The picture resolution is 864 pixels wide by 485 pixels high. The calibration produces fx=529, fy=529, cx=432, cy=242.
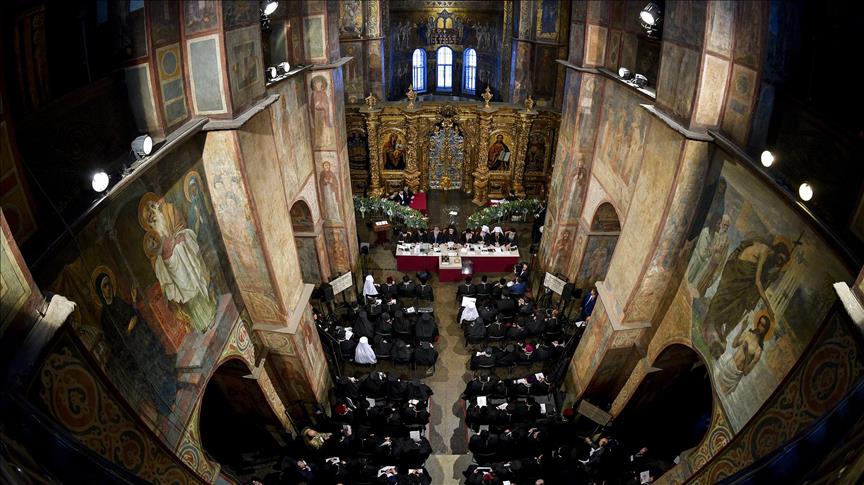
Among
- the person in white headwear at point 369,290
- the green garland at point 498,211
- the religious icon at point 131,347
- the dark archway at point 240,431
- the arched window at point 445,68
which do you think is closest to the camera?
the religious icon at point 131,347

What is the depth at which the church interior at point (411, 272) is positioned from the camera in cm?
528

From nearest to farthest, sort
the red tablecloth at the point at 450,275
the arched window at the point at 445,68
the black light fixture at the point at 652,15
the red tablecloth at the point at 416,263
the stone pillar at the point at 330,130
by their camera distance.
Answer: the black light fixture at the point at 652,15, the stone pillar at the point at 330,130, the red tablecloth at the point at 450,275, the red tablecloth at the point at 416,263, the arched window at the point at 445,68

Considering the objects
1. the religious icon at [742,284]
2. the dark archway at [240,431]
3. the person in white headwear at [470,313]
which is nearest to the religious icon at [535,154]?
the person in white headwear at [470,313]

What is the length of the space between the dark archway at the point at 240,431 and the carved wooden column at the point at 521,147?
14.7 metres

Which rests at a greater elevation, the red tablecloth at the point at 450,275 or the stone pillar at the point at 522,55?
the stone pillar at the point at 522,55

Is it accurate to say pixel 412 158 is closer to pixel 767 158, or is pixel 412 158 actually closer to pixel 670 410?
pixel 670 410

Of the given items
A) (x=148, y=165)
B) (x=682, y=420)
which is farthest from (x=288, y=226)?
(x=682, y=420)

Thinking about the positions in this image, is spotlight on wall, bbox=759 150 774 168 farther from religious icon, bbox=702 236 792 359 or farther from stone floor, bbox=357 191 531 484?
stone floor, bbox=357 191 531 484

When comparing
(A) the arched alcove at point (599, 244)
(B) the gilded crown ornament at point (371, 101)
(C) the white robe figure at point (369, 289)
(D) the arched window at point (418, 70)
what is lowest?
(C) the white robe figure at point (369, 289)

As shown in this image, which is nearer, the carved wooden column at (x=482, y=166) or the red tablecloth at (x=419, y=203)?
the red tablecloth at (x=419, y=203)

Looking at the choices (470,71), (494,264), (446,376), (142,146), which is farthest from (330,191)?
(470,71)

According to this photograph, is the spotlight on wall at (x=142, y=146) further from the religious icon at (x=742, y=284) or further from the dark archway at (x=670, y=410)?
the dark archway at (x=670, y=410)

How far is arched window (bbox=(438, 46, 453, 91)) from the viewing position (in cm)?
2831

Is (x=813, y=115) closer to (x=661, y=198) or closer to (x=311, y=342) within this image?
(x=661, y=198)
